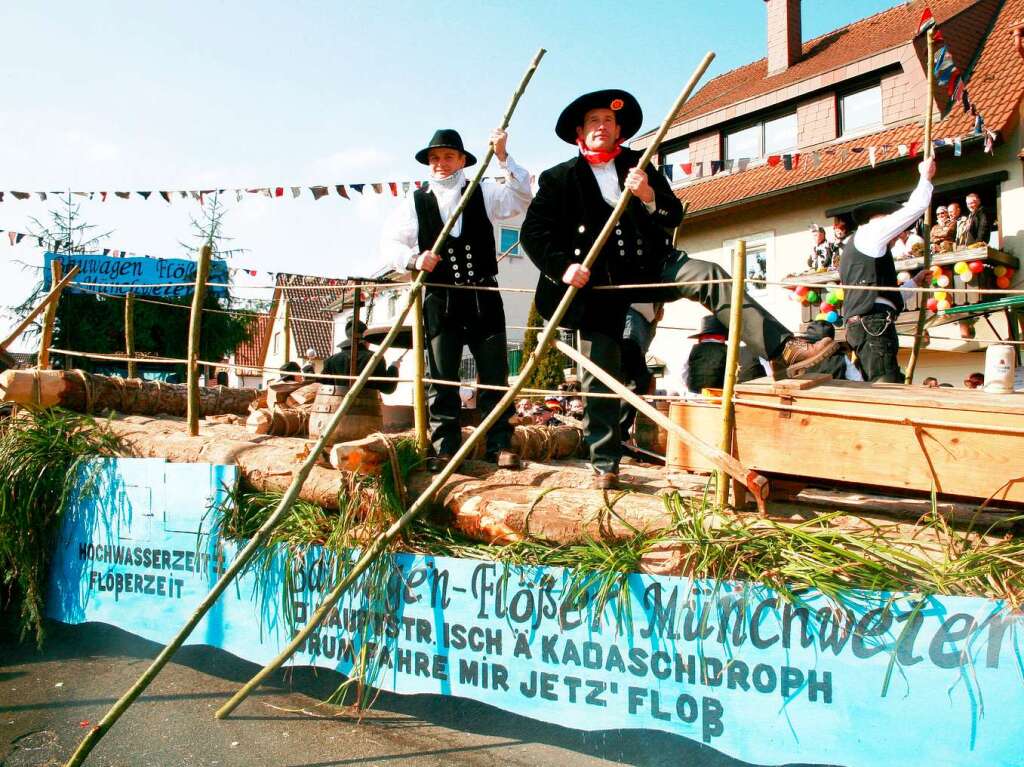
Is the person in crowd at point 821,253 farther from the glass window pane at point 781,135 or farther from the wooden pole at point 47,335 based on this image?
the wooden pole at point 47,335

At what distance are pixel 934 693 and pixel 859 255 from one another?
3440 mm

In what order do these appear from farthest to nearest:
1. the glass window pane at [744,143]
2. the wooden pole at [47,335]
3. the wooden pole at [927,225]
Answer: the glass window pane at [744,143] → the wooden pole at [47,335] → the wooden pole at [927,225]

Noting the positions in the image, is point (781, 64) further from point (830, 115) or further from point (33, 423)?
point (33, 423)

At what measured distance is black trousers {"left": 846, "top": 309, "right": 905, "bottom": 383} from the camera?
17.3 ft

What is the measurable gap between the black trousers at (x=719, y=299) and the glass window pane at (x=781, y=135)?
14105 millimetres

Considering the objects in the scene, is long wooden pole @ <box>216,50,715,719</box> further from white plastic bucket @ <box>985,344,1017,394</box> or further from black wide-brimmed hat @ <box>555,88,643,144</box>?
white plastic bucket @ <box>985,344,1017,394</box>

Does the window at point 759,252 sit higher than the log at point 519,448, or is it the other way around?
the window at point 759,252

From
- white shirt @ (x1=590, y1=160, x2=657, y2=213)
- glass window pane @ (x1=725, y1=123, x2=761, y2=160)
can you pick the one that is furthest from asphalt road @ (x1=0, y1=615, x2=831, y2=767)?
glass window pane @ (x1=725, y1=123, x2=761, y2=160)

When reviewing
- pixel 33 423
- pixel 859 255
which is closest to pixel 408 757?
pixel 33 423

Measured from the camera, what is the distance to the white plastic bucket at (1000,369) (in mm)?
3457

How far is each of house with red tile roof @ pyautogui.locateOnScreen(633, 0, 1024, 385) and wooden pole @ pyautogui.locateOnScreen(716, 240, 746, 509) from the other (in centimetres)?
957

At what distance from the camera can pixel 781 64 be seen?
63.6ft

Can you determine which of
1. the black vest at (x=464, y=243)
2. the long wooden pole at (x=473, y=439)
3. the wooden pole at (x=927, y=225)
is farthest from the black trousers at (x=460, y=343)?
the wooden pole at (x=927, y=225)

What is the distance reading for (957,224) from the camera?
1348 centimetres
